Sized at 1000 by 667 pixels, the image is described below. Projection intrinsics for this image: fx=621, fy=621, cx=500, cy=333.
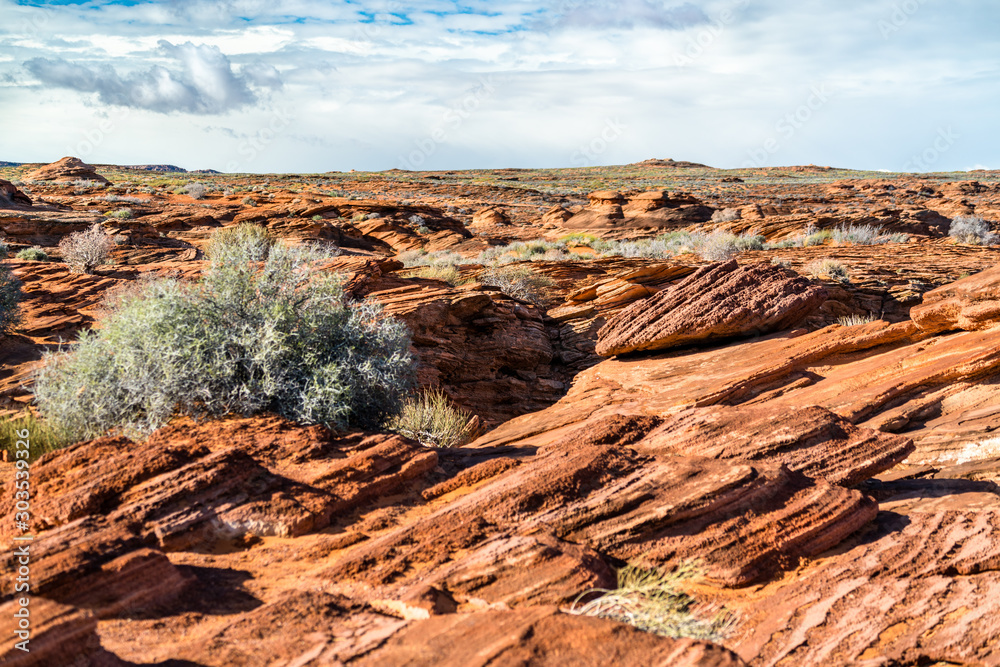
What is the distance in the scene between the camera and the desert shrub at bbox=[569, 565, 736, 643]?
3.68 m

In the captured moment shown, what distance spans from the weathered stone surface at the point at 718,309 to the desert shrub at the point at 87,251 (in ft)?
42.3

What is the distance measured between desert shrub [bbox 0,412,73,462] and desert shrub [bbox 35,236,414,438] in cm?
13

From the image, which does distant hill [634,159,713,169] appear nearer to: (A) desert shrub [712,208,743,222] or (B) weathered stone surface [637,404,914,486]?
(A) desert shrub [712,208,743,222]

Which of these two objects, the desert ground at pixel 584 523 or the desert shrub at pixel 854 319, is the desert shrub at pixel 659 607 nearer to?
the desert ground at pixel 584 523

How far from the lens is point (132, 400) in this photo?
6285mm

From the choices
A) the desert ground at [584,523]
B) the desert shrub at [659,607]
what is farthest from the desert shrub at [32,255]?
the desert shrub at [659,607]

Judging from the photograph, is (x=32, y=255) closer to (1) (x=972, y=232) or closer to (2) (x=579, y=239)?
(2) (x=579, y=239)

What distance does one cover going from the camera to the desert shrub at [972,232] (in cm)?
2250

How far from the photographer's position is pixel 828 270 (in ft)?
45.3

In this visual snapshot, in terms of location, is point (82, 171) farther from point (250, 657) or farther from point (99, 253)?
point (250, 657)

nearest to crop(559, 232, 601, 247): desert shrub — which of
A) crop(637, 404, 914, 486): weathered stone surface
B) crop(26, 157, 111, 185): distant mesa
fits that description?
crop(637, 404, 914, 486): weathered stone surface

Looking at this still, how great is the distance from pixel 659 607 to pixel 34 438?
6251mm

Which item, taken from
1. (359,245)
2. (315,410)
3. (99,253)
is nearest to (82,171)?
(359,245)

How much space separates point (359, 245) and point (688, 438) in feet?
69.6
